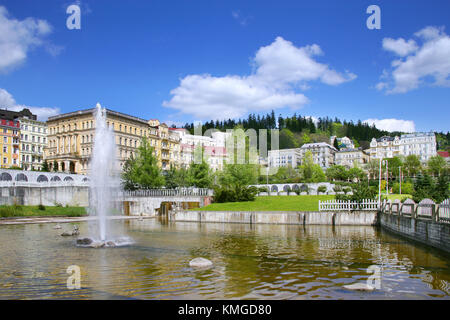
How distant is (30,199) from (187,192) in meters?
22.1

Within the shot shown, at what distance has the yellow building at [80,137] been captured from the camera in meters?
89.3

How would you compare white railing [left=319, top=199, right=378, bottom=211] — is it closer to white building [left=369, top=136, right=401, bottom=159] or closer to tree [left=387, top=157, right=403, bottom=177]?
tree [left=387, top=157, right=403, bottom=177]

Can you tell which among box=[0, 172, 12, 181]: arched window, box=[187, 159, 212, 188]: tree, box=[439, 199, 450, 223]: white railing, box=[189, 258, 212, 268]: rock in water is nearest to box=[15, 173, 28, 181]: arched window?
box=[0, 172, 12, 181]: arched window

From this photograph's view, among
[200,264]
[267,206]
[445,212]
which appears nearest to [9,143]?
[267,206]

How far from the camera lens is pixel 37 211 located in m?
44.9

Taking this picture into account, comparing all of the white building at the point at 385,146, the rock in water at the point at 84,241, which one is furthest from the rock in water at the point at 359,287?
the white building at the point at 385,146

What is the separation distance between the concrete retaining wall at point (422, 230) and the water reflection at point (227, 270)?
1.92ft

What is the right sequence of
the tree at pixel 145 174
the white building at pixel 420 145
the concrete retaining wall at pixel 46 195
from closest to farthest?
the concrete retaining wall at pixel 46 195 → the tree at pixel 145 174 → the white building at pixel 420 145

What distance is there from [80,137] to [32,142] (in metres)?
24.9

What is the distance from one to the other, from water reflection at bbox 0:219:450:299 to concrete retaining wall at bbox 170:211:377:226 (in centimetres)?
1190

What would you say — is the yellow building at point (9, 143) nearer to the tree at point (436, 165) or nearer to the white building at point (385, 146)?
the tree at point (436, 165)

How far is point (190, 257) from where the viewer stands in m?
15.7

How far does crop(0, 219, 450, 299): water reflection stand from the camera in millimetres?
9719
